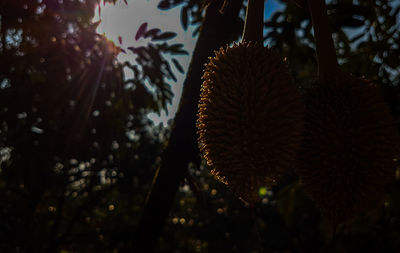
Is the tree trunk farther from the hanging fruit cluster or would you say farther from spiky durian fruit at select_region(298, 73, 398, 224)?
spiky durian fruit at select_region(298, 73, 398, 224)

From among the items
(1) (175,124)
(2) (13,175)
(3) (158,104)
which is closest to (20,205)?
(2) (13,175)

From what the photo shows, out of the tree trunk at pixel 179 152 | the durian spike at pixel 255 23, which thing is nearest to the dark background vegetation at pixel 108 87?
the tree trunk at pixel 179 152

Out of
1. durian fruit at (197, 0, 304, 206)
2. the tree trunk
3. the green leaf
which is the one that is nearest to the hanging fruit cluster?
durian fruit at (197, 0, 304, 206)

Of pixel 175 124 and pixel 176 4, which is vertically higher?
pixel 176 4

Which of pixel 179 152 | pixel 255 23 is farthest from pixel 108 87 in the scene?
pixel 255 23

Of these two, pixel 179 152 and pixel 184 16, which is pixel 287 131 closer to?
pixel 179 152

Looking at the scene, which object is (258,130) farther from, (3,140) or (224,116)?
(3,140)
